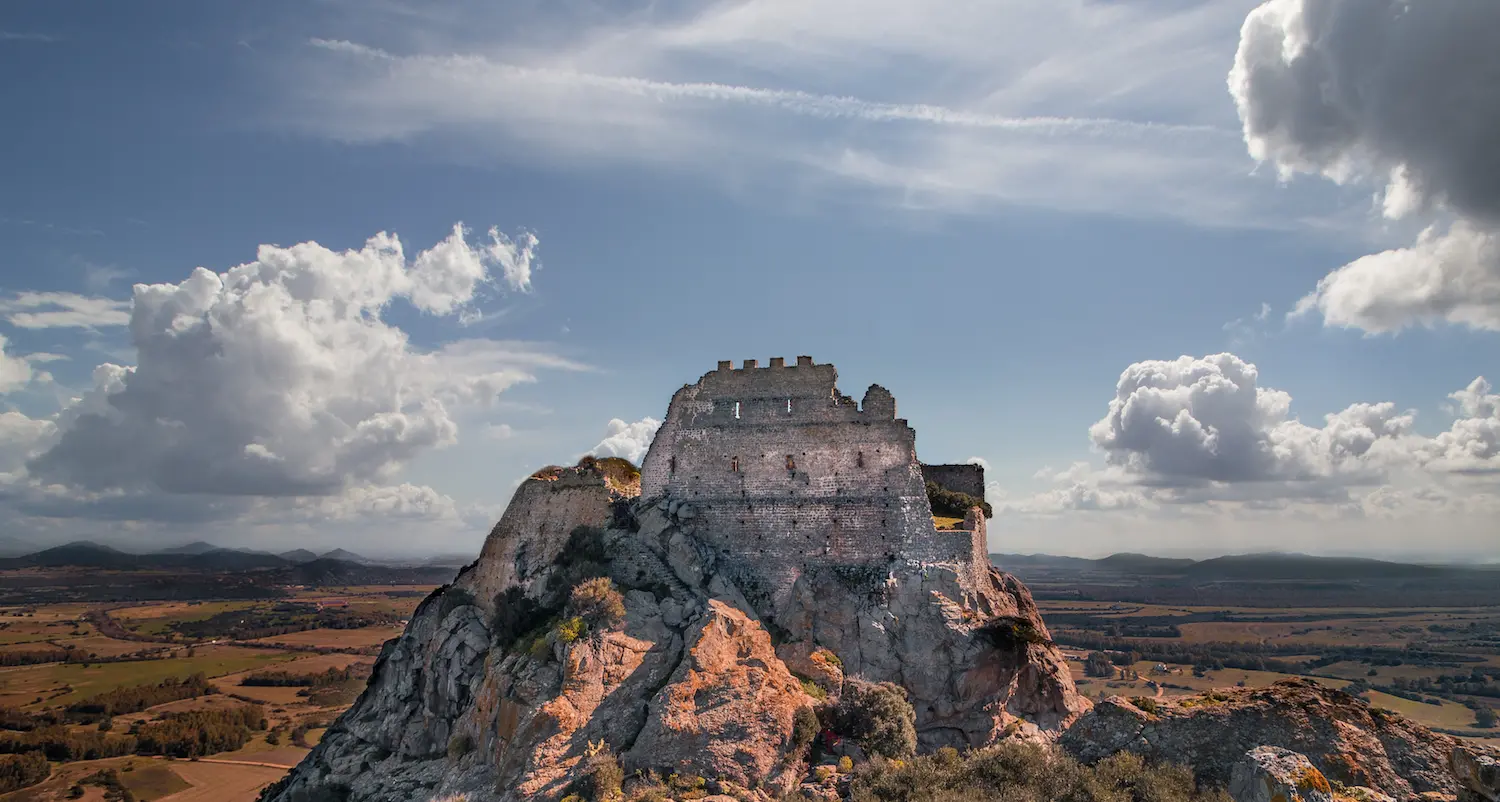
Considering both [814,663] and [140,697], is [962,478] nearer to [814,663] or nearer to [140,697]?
[814,663]

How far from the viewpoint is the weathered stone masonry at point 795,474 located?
28.2 m

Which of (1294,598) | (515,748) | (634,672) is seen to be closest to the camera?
(515,748)

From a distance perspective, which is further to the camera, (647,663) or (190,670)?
(190,670)

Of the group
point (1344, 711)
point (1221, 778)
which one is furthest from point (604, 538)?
point (1344, 711)

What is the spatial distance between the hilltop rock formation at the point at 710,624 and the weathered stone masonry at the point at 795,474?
0.24ft

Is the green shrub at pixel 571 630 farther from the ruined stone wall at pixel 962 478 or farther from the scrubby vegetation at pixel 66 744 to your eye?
the scrubby vegetation at pixel 66 744

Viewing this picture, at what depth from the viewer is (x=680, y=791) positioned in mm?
19969

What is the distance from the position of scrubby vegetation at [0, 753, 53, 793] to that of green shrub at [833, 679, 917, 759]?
3282 inches

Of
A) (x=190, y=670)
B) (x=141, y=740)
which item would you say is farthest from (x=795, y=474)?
(x=190, y=670)

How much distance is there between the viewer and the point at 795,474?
2928cm

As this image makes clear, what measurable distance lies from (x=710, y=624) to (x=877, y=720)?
562 cm

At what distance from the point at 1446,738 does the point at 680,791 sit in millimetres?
16367

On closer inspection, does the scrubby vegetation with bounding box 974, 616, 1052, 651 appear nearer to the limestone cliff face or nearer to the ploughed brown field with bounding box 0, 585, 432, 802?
the limestone cliff face

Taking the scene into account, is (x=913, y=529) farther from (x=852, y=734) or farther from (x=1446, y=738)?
(x=1446, y=738)
